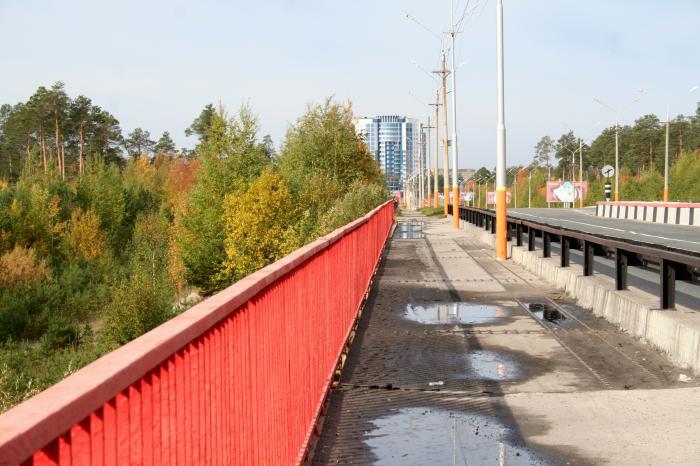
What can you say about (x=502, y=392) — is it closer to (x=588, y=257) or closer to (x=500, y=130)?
(x=588, y=257)

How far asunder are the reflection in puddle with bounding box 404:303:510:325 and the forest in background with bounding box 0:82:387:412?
19.2 m

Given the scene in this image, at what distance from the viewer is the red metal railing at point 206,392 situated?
195 centimetres

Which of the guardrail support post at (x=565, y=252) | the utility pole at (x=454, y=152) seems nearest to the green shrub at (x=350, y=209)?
the utility pole at (x=454, y=152)

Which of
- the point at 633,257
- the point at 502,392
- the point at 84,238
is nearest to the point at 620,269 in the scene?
the point at 633,257

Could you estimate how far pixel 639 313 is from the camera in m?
10.6

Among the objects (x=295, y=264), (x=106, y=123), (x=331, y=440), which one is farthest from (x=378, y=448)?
(x=106, y=123)

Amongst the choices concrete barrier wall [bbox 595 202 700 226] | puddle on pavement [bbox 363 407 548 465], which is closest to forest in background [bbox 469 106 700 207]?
concrete barrier wall [bbox 595 202 700 226]

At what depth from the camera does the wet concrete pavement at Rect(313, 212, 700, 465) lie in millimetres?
6281

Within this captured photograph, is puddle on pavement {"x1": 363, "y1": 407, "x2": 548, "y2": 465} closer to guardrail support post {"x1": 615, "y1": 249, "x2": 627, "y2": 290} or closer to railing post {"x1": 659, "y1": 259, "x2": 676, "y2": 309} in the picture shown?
railing post {"x1": 659, "y1": 259, "x2": 676, "y2": 309}

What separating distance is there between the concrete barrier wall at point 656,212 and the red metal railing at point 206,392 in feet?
112

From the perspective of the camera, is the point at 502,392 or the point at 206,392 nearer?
the point at 206,392

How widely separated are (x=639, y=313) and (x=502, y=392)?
3287 millimetres

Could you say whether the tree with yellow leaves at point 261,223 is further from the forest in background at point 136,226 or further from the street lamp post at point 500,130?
the street lamp post at point 500,130

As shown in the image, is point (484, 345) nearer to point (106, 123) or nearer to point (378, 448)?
point (378, 448)
